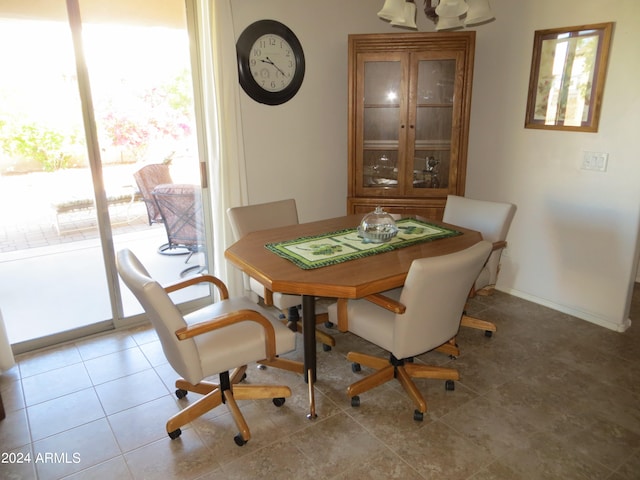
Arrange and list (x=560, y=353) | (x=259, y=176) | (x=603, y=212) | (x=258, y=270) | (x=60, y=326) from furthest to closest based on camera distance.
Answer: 1. (x=259, y=176)
2. (x=60, y=326)
3. (x=603, y=212)
4. (x=560, y=353)
5. (x=258, y=270)

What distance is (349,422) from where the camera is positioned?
232cm

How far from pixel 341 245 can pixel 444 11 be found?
1.23 meters

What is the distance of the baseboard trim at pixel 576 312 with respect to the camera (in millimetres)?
3209

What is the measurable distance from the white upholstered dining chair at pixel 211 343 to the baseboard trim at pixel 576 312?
2.10 metres

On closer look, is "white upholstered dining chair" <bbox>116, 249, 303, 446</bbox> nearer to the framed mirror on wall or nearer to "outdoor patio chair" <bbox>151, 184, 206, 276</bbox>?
"outdoor patio chair" <bbox>151, 184, 206, 276</bbox>

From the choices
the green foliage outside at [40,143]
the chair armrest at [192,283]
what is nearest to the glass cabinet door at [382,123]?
the chair armrest at [192,283]

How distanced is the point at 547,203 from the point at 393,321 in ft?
6.16

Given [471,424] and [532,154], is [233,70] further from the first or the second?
[471,424]

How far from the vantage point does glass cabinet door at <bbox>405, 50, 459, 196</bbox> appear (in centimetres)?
356

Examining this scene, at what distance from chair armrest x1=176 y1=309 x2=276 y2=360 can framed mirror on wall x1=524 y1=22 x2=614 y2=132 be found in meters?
2.50

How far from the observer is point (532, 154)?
349 cm

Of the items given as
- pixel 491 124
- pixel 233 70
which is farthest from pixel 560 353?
pixel 233 70

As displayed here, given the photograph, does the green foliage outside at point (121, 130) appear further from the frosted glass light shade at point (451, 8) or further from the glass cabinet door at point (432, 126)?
the frosted glass light shade at point (451, 8)

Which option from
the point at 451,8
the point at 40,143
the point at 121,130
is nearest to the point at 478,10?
the point at 451,8
